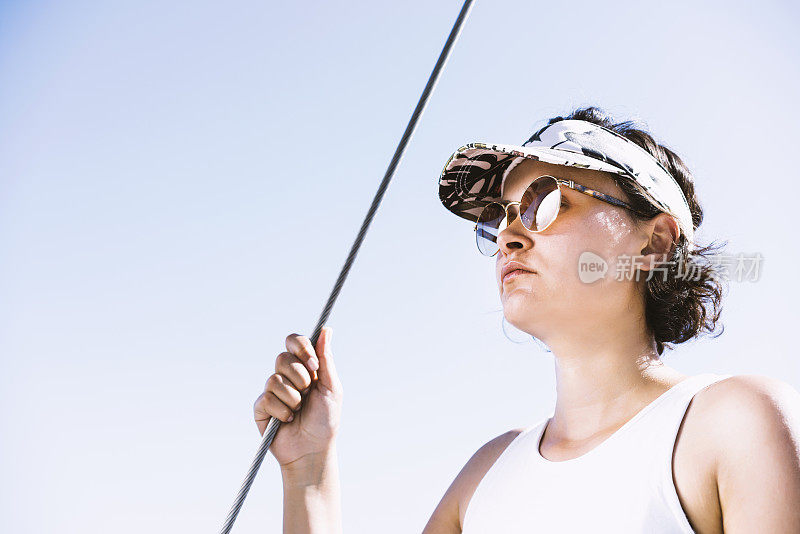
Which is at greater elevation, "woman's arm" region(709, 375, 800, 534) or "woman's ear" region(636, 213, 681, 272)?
"woman's ear" region(636, 213, 681, 272)

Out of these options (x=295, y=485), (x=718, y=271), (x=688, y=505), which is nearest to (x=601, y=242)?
(x=718, y=271)

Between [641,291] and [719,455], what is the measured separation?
66cm

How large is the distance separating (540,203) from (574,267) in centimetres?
21

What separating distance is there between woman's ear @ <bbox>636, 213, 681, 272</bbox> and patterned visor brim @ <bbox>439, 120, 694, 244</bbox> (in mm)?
27

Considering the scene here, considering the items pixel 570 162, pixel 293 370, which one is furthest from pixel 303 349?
pixel 570 162

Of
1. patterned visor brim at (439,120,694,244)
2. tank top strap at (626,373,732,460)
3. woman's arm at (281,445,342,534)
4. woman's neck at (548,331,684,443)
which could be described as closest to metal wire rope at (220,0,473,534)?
woman's arm at (281,445,342,534)

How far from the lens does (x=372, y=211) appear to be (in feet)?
5.45

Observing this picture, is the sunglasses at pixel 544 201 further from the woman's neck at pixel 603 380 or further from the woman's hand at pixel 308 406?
the woman's hand at pixel 308 406

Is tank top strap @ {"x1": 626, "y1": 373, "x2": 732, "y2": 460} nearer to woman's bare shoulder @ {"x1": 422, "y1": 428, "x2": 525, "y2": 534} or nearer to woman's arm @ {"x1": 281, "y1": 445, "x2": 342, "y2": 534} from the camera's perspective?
woman's bare shoulder @ {"x1": 422, "y1": 428, "x2": 525, "y2": 534}

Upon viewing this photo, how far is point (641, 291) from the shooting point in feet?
6.49

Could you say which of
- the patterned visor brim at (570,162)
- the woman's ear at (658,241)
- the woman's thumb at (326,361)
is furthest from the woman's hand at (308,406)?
the woman's ear at (658,241)

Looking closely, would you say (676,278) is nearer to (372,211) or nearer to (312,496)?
(372,211)

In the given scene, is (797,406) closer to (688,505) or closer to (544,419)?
(688,505)

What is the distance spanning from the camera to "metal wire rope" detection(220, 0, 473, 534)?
5.16 ft
